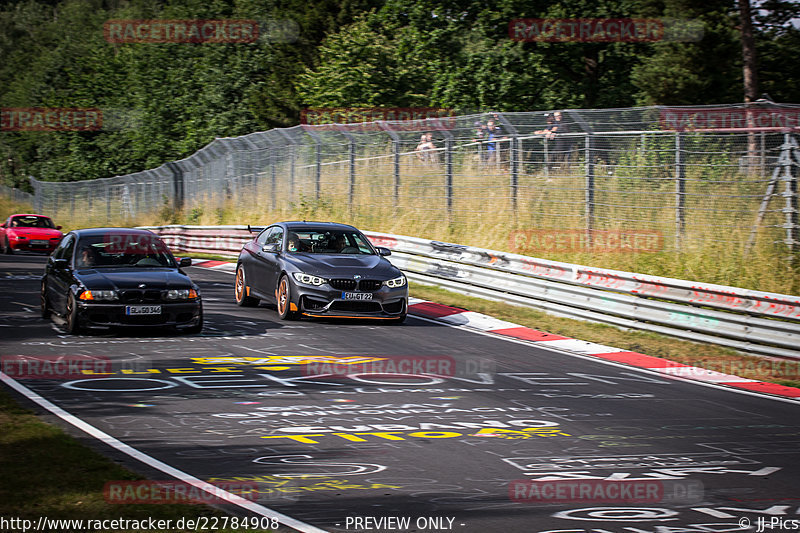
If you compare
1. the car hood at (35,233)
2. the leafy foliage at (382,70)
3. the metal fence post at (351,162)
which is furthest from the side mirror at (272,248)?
the leafy foliage at (382,70)

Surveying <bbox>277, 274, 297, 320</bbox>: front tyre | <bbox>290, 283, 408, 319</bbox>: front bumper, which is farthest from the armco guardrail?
<bbox>277, 274, 297, 320</bbox>: front tyre

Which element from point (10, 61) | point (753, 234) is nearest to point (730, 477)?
point (753, 234)

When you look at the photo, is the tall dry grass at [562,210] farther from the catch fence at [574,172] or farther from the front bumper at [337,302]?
the front bumper at [337,302]

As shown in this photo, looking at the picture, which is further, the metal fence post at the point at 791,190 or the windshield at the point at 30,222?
the windshield at the point at 30,222

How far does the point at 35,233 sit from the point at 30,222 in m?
1.04

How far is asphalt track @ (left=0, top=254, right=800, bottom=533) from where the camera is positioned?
5836 mm

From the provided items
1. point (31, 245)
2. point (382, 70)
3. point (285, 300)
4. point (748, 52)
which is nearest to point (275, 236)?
point (285, 300)

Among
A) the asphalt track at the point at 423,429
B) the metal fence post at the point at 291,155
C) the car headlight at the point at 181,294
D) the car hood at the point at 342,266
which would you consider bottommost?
the asphalt track at the point at 423,429

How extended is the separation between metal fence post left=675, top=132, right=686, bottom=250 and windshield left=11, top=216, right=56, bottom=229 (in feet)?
77.6

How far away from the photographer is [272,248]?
15.4 metres

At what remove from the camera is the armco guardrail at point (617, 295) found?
40.1 ft

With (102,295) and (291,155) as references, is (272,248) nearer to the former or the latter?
(102,295)

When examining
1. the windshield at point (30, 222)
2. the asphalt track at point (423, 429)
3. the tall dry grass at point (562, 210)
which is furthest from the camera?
the windshield at point (30, 222)

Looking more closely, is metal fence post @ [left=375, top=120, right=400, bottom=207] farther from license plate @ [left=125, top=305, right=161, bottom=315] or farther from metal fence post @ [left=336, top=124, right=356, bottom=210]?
license plate @ [left=125, top=305, right=161, bottom=315]
